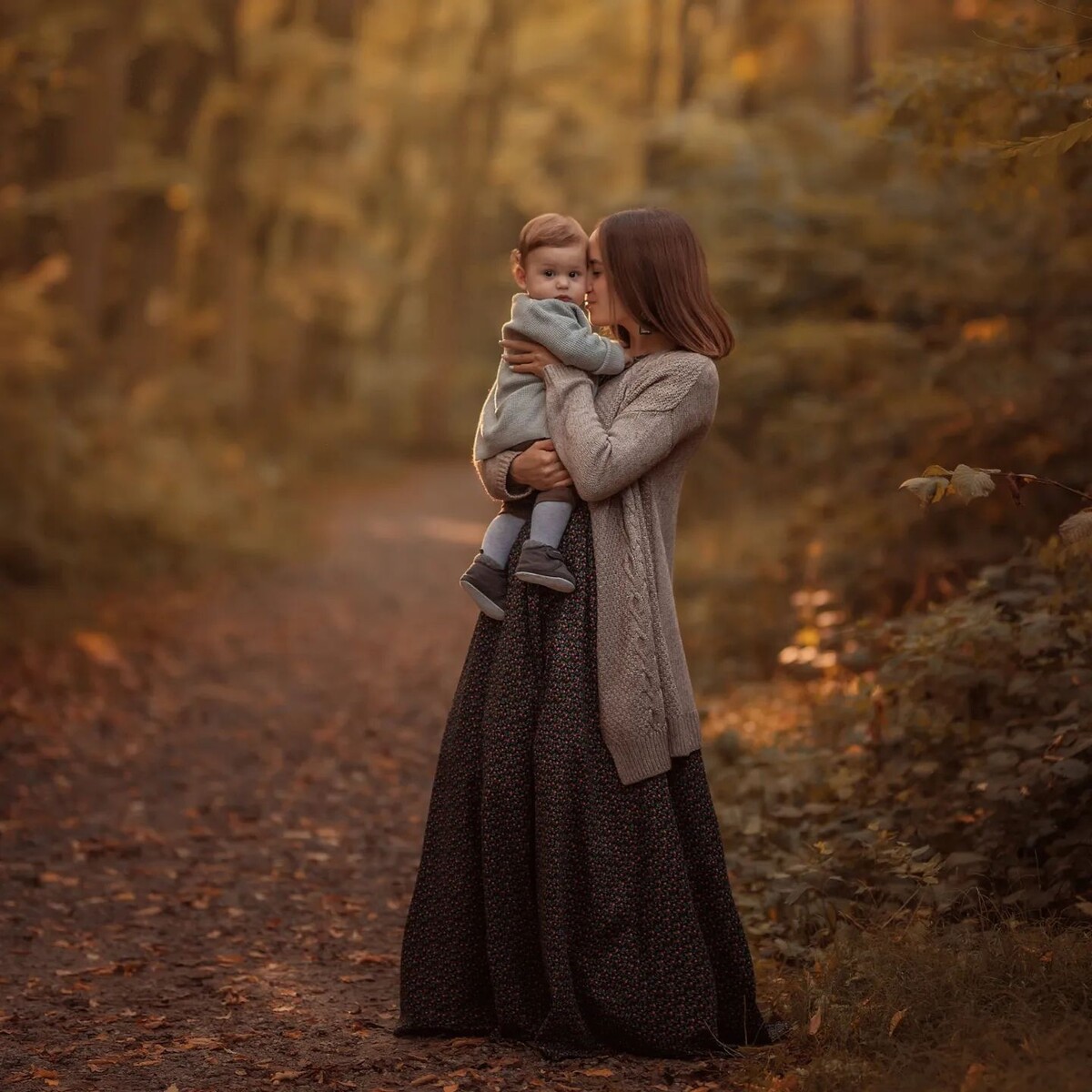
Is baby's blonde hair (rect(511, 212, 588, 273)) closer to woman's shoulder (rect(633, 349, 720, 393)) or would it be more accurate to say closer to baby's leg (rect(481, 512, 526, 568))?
woman's shoulder (rect(633, 349, 720, 393))

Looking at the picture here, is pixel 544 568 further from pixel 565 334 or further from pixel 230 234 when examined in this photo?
pixel 230 234

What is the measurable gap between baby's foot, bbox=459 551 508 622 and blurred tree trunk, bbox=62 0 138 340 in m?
10.6

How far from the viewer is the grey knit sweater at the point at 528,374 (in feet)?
12.5

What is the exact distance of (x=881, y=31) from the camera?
18391 millimetres

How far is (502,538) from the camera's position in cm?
403

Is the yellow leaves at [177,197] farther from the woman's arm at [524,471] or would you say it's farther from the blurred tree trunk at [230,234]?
the woman's arm at [524,471]

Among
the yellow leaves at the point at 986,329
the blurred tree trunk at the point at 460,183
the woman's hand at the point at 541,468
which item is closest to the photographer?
the woman's hand at the point at 541,468

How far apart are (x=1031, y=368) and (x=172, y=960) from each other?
5.22m

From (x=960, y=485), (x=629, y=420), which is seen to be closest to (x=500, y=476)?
(x=629, y=420)

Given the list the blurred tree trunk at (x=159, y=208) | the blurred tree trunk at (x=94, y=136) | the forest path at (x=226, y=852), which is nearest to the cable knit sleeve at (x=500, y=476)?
the forest path at (x=226, y=852)

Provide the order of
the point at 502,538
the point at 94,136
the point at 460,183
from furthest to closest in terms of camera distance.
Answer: the point at 460,183, the point at 94,136, the point at 502,538

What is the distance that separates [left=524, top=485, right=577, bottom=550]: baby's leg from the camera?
390cm

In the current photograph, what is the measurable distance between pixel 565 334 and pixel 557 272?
197mm

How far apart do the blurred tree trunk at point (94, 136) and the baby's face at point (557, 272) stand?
34.7ft
